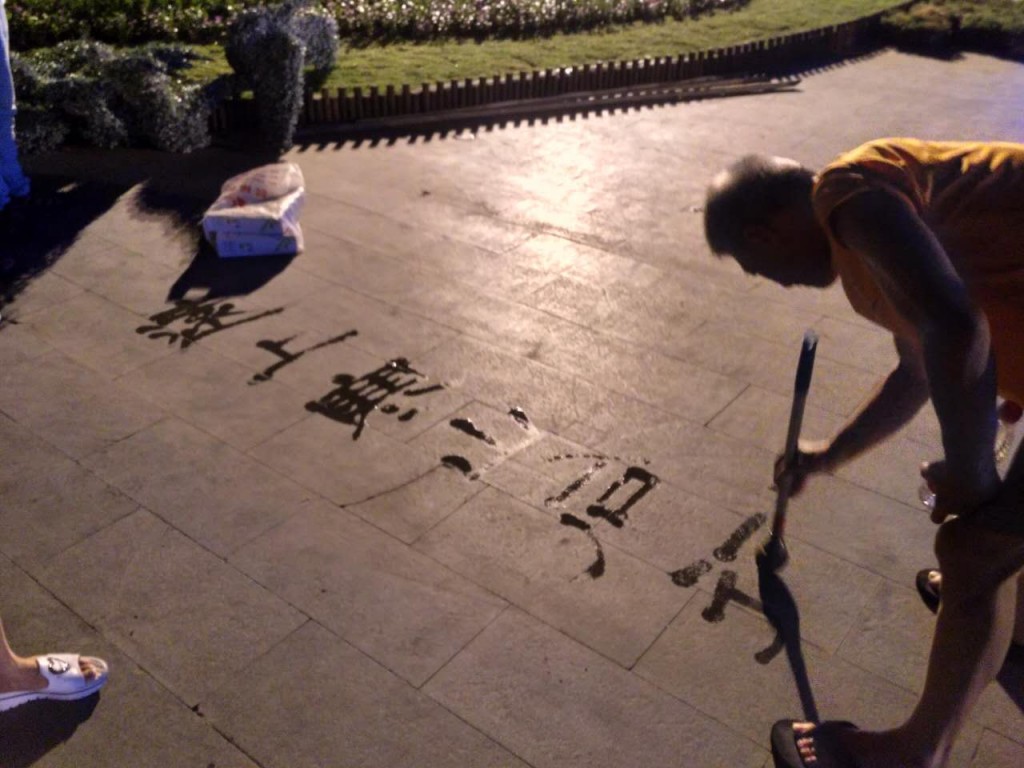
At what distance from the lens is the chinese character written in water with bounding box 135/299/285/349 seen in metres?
6.04

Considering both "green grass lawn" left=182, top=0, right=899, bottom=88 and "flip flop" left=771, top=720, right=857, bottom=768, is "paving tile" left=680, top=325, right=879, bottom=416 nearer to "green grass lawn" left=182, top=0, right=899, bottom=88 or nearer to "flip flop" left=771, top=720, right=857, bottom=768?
"flip flop" left=771, top=720, right=857, bottom=768

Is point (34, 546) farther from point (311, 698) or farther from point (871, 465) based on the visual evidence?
point (871, 465)

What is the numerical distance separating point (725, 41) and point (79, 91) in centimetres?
915

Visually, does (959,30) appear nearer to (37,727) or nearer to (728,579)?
(728,579)

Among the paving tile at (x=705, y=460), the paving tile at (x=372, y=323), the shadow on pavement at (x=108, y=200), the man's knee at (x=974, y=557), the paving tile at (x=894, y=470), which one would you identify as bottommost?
the paving tile at (x=894, y=470)

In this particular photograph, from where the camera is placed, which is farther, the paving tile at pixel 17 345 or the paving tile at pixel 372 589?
the paving tile at pixel 17 345

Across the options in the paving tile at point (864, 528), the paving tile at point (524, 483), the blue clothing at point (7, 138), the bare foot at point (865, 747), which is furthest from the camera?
the blue clothing at point (7, 138)

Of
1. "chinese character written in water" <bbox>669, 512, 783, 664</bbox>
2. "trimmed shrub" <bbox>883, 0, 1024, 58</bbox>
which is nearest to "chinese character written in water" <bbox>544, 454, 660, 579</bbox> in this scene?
"chinese character written in water" <bbox>669, 512, 783, 664</bbox>

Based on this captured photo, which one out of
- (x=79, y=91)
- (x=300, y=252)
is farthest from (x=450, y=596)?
(x=79, y=91)

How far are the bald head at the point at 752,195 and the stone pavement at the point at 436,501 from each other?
1.77m

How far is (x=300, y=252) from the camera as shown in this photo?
7.16 metres

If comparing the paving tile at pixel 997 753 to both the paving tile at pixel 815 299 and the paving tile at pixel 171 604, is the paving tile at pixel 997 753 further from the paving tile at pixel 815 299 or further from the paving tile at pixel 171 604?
the paving tile at pixel 815 299

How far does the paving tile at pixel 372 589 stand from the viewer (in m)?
3.75

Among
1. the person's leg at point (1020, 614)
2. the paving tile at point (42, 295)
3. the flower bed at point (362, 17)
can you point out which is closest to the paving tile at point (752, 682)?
the person's leg at point (1020, 614)
